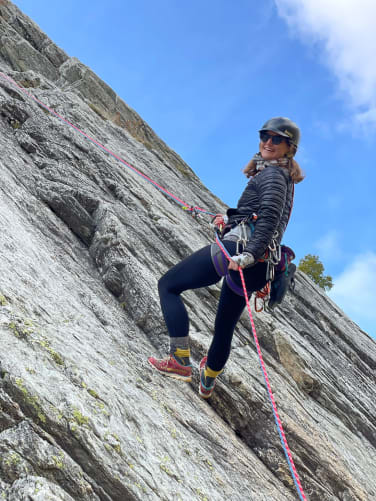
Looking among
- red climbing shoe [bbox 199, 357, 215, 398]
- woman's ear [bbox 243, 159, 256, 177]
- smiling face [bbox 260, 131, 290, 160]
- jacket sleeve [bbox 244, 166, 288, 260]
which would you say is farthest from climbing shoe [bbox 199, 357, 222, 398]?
smiling face [bbox 260, 131, 290, 160]

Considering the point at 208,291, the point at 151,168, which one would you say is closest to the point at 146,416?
the point at 208,291

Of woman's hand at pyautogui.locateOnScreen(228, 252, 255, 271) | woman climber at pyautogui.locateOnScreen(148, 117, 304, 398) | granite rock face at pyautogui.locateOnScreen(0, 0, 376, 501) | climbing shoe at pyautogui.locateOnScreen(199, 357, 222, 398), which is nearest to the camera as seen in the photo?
granite rock face at pyautogui.locateOnScreen(0, 0, 376, 501)

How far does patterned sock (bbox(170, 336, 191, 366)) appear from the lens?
559 centimetres

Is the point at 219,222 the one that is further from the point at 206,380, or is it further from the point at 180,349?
the point at 206,380

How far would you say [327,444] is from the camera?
7.15m

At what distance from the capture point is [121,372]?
16.5 ft

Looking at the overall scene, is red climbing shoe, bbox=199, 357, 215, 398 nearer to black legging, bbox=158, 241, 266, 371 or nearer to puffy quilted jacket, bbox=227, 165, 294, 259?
black legging, bbox=158, 241, 266, 371

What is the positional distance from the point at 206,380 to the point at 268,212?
2935 millimetres

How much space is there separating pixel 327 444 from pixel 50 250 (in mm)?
6798

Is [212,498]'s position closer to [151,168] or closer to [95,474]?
[95,474]

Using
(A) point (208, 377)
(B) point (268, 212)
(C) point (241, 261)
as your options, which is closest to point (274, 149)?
(B) point (268, 212)

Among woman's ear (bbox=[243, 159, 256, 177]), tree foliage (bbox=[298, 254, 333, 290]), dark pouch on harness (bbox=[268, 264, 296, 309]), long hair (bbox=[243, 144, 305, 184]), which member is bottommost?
dark pouch on harness (bbox=[268, 264, 296, 309])

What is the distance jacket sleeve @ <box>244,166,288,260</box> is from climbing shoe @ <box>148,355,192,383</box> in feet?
7.23

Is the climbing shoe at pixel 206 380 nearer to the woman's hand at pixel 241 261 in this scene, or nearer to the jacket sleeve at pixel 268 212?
the woman's hand at pixel 241 261
